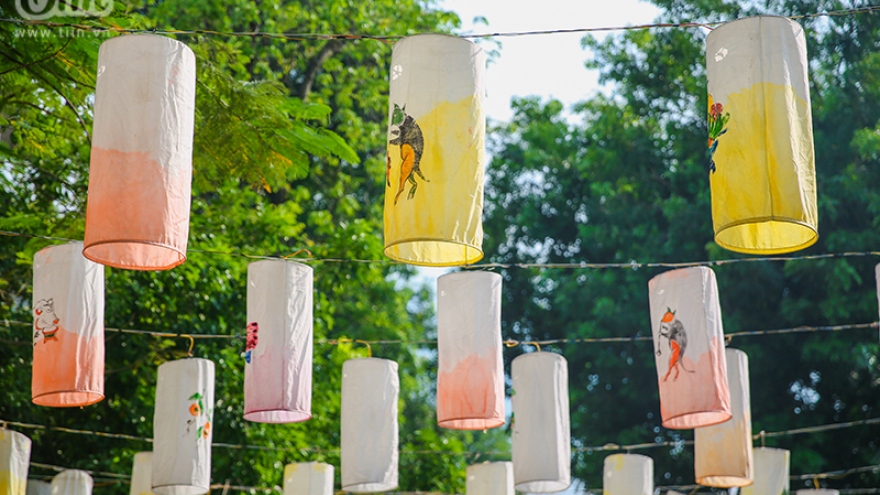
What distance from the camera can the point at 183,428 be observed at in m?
8.52

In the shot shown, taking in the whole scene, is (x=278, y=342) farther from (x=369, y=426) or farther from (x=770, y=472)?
(x=770, y=472)

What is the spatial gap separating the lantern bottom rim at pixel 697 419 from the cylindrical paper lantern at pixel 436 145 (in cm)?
233

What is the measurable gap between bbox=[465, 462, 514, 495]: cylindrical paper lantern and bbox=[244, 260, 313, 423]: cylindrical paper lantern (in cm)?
281

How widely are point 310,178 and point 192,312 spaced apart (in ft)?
14.7

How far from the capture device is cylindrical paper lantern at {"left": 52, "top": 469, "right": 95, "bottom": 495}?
932cm

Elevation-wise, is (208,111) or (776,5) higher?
(776,5)

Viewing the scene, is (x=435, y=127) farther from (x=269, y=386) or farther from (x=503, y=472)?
(x=503, y=472)

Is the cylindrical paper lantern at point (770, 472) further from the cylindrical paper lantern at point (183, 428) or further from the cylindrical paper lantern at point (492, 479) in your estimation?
the cylindrical paper lantern at point (183, 428)

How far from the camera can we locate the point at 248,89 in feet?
25.5

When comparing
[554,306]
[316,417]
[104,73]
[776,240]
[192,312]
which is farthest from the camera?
[554,306]

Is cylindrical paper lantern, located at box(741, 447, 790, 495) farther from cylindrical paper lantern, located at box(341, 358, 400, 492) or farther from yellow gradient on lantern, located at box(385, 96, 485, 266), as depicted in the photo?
yellow gradient on lantern, located at box(385, 96, 485, 266)

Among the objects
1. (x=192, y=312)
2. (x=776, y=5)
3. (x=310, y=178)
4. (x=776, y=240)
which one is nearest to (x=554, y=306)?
(x=310, y=178)

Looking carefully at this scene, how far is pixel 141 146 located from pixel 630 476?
5.67 m

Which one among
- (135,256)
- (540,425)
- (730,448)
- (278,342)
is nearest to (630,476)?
(730,448)
